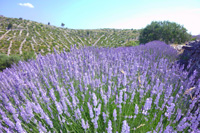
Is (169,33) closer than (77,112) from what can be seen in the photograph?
No

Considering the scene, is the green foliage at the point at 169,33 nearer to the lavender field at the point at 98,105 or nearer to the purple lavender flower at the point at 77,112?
the lavender field at the point at 98,105

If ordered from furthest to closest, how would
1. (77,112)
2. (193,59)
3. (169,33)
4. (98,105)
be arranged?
(169,33) < (193,59) < (98,105) < (77,112)

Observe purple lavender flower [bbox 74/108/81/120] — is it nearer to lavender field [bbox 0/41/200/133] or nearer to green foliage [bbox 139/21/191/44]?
lavender field [bbox 0/41/200/133]

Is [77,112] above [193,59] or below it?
below

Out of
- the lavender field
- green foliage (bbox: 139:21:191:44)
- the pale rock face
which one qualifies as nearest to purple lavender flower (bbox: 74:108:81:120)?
the lavender field

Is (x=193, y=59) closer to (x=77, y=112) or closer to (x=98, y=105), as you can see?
(x=98, y=105)

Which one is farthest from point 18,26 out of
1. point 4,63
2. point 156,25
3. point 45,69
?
point 45,69

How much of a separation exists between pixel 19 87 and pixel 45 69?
2.77ft

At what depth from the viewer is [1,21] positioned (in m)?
55.8

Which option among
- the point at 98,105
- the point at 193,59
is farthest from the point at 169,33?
the point at 98,105

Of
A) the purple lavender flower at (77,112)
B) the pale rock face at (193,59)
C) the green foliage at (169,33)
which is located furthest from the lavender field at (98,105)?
the green foliage at (169,33)

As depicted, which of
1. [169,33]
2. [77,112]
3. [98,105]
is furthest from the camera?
[169,33]

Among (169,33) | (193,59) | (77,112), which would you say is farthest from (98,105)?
(169,33)

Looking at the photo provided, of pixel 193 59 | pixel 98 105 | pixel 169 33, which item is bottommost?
pixel 98 105
